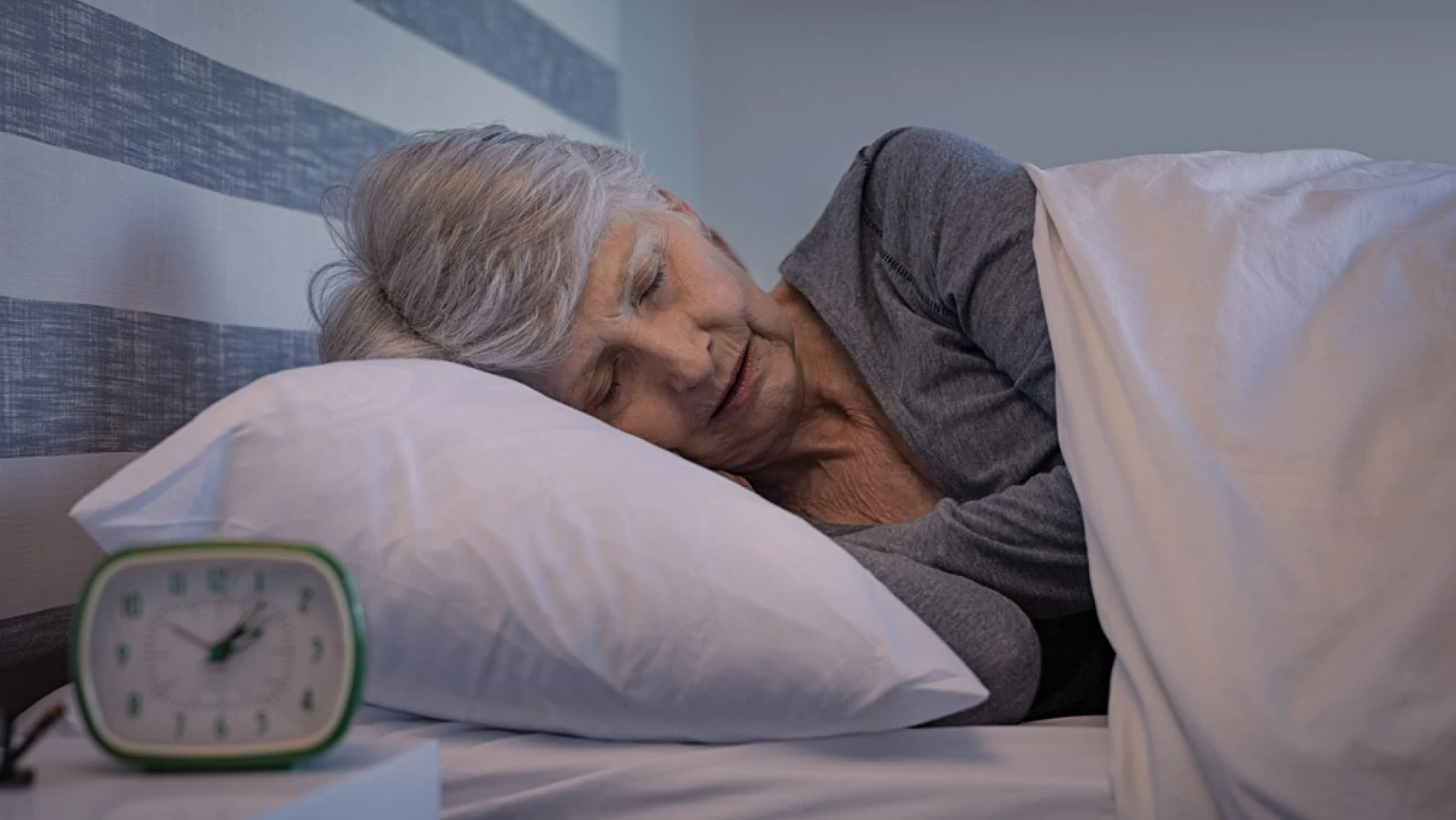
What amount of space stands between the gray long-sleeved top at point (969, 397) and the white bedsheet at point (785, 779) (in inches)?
3.7

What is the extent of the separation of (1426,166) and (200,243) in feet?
3.77

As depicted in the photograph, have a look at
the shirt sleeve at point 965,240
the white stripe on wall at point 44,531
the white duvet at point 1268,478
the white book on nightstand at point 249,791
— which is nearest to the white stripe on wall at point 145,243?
the white stripe on wall at point 44,531

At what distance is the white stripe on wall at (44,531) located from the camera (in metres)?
1.04

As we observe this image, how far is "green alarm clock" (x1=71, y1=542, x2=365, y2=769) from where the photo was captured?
65cm

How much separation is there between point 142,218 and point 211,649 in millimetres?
645

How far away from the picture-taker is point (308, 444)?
882 mm

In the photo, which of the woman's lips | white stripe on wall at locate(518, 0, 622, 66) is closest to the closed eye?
the woman's lips

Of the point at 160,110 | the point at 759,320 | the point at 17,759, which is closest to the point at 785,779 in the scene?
the point at 17,759

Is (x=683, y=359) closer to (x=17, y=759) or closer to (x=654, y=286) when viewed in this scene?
(x=654, y=286)

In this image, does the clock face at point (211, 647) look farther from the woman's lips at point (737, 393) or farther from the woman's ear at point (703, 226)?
the woman's ear at point (703, 226)

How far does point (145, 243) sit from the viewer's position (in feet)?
3.88

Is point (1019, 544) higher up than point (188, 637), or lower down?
lower down

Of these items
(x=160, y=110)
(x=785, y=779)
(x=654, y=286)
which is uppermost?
(x=160, y=110)

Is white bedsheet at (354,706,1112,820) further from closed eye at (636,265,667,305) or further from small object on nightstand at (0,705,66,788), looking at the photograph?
closed eye at (636,265,667,305)
